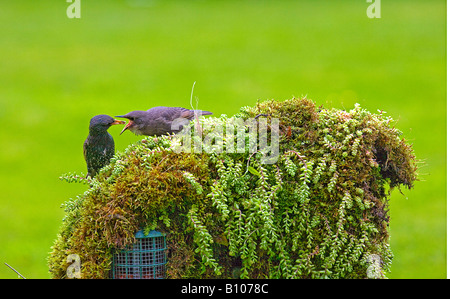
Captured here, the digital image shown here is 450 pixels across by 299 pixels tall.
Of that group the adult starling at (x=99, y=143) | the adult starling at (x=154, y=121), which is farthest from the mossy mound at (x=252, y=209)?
the adult starling at (x=154, y=121)

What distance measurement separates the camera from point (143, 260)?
11.7 ft

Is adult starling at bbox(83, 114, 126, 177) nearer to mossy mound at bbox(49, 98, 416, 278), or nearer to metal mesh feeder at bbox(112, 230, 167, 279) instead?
mossy mound at bbox(49, 98, 416, 278)

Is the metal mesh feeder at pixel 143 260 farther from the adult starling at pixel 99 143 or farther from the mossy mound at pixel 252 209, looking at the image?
the adult starling at pixel 99 143

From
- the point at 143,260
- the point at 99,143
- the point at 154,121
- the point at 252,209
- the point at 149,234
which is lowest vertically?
the point at 143,260

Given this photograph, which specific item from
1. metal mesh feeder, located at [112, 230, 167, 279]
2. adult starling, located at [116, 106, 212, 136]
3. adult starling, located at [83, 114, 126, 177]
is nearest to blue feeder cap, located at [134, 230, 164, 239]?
metal mesh feeder, located at [112, 230, 167, 279]

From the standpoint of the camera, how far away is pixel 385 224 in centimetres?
374

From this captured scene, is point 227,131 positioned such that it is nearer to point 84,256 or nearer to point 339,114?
point 339,114

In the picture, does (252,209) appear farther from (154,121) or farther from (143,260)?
(154,121)

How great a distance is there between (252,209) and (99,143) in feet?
4.85

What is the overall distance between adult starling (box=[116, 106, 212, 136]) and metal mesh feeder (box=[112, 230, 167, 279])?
1206 mm

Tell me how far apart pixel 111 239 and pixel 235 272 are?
0.87 metres

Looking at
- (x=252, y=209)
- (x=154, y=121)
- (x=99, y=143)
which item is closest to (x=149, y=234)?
(x=252, y=209)

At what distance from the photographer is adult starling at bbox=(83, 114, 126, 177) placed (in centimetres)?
419
